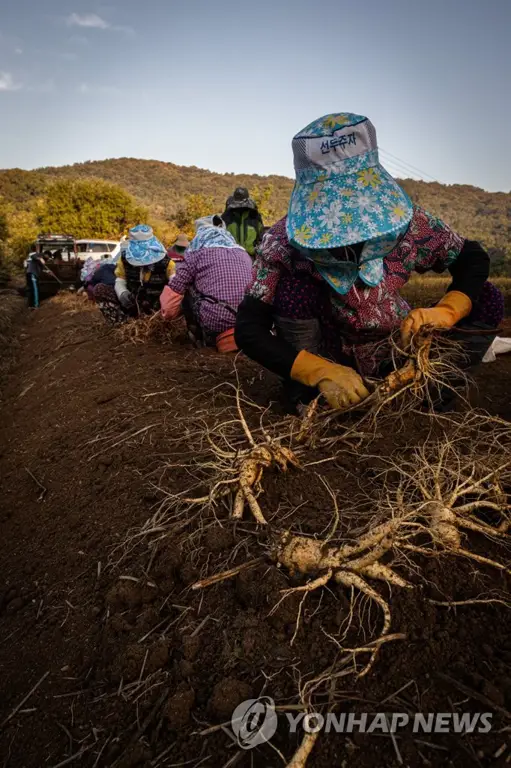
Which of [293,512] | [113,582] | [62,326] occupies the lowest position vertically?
[62,326]

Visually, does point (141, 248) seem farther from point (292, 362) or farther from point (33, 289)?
point (33, 289)

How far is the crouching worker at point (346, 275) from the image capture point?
1662 millimetres

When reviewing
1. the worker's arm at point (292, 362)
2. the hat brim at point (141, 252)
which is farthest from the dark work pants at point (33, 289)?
the worker's arm at point (292, 362)

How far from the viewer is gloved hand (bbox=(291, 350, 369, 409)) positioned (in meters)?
1.89

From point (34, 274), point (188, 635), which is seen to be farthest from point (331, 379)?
point (34, 274)

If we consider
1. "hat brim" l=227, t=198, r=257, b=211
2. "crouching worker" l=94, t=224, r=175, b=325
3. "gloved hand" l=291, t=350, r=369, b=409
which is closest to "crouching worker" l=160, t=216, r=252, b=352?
"crouching worker" l=94, t=224, r=175, b=325

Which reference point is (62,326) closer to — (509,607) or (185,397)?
(185,397)

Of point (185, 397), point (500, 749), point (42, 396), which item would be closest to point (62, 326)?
point (42, 396)

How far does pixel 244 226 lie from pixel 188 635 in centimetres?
573

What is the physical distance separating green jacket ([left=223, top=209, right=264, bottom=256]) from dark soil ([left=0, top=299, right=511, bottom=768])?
4620 mm

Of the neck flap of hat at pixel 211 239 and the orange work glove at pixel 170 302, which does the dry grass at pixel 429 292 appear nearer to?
the neck flap of hat at pixel 211 239

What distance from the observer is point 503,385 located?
3.23m

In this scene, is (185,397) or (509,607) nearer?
(509,607)

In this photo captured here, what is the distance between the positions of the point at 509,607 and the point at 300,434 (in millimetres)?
885
